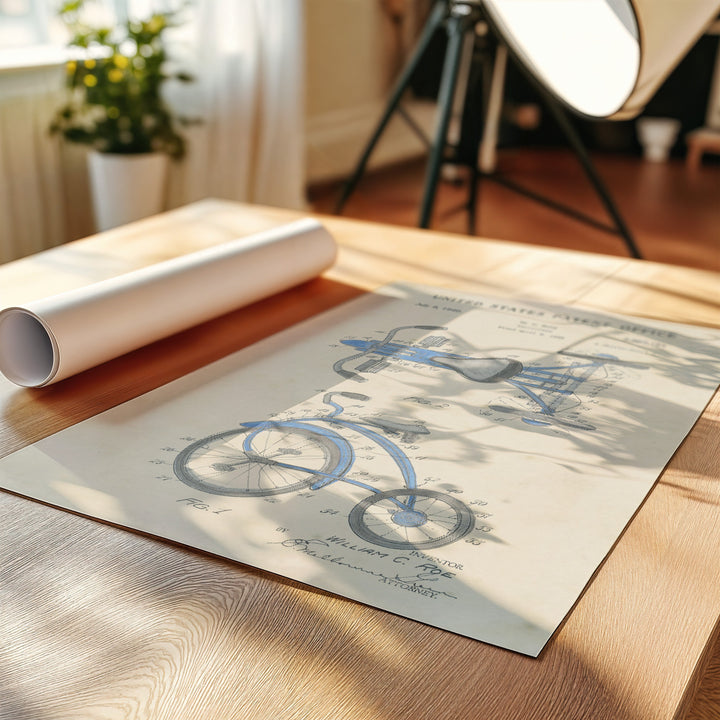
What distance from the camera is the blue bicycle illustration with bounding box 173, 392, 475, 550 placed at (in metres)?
0.60

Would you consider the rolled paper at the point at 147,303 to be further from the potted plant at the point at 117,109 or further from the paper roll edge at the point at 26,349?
the potted plant at the point at 117,109

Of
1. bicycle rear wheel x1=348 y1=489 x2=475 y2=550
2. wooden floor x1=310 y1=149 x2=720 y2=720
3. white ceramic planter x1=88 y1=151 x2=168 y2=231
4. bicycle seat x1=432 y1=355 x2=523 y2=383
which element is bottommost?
wooden floor x1=310 y1=149 x2=720 y2=720

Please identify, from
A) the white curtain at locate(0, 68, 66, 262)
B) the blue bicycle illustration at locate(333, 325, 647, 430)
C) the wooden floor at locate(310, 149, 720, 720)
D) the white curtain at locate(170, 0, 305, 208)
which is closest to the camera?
the blue bicycle illustration at locate(333, 325, 647, 430)

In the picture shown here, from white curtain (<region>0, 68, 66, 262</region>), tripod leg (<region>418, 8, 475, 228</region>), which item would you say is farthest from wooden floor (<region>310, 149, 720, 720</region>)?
white curtain (<region>0, 68, 66, 262</region>)

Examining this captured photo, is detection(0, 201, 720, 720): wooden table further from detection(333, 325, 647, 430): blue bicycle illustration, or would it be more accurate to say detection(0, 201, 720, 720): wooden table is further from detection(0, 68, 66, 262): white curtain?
detection(0, 68, 66, 262): white curtain

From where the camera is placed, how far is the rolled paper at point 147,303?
2.71ft

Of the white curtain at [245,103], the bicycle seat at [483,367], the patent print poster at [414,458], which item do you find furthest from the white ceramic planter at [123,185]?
the bicycle seat at [483,367]

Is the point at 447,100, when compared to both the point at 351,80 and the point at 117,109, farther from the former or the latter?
the point at 351,80

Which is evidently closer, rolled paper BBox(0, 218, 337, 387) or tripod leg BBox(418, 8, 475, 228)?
rolled paper BBox(0, 218, 337, 387)

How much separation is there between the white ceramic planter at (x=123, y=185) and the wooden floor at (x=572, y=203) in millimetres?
879

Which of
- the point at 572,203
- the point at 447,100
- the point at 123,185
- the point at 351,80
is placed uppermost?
the point at 447,100

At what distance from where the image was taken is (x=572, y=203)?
3695 mm

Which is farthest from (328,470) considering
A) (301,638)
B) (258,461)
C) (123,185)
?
(123,185)

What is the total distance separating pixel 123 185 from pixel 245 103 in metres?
0.63
